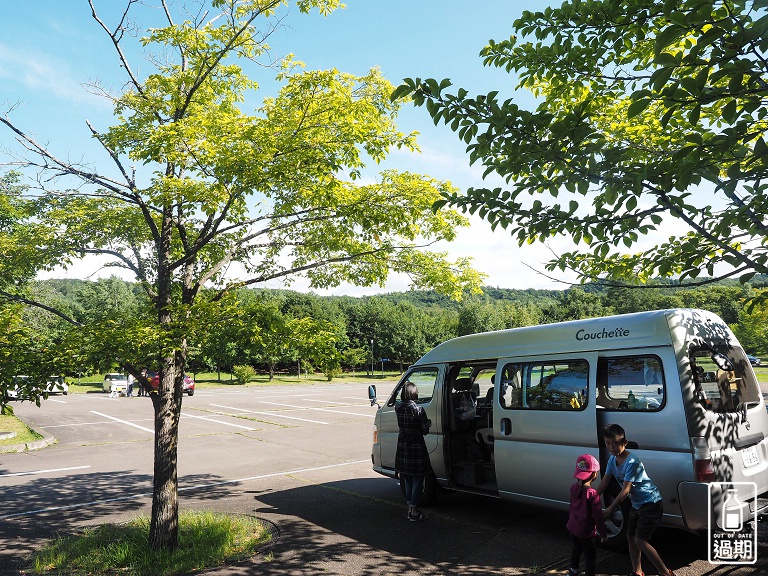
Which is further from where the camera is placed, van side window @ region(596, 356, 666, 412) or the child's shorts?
van side window @ region(596, 356, 666, 412)

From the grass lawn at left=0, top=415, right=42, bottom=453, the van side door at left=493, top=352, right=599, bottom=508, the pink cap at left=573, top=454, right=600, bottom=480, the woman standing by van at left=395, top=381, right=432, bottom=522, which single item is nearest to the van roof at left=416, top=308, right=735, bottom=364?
the van side door at left=493, top=352, right=599, bottom=508

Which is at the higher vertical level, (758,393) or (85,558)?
(758,393)

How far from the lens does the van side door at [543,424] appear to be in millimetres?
6047

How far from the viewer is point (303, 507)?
7.91m

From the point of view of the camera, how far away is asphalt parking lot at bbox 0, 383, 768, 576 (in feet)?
18.6

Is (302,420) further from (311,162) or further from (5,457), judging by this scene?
(311,162)

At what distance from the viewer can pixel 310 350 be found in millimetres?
6320

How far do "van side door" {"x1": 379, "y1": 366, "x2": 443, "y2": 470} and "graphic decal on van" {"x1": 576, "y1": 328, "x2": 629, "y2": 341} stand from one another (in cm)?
232

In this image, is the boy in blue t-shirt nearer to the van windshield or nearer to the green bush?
the van windshield

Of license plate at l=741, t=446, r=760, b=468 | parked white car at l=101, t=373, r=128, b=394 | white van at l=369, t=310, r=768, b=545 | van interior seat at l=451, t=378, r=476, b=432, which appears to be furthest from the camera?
parked white car at l=101, t=373, r=128, b=394

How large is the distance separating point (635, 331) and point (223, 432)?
44.1 ft

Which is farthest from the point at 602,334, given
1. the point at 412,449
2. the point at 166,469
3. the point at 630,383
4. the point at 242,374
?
the point at 242,374

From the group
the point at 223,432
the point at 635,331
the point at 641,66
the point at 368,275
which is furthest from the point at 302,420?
the point at 641,66

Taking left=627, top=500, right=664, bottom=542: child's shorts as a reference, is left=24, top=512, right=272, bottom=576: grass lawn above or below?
below
